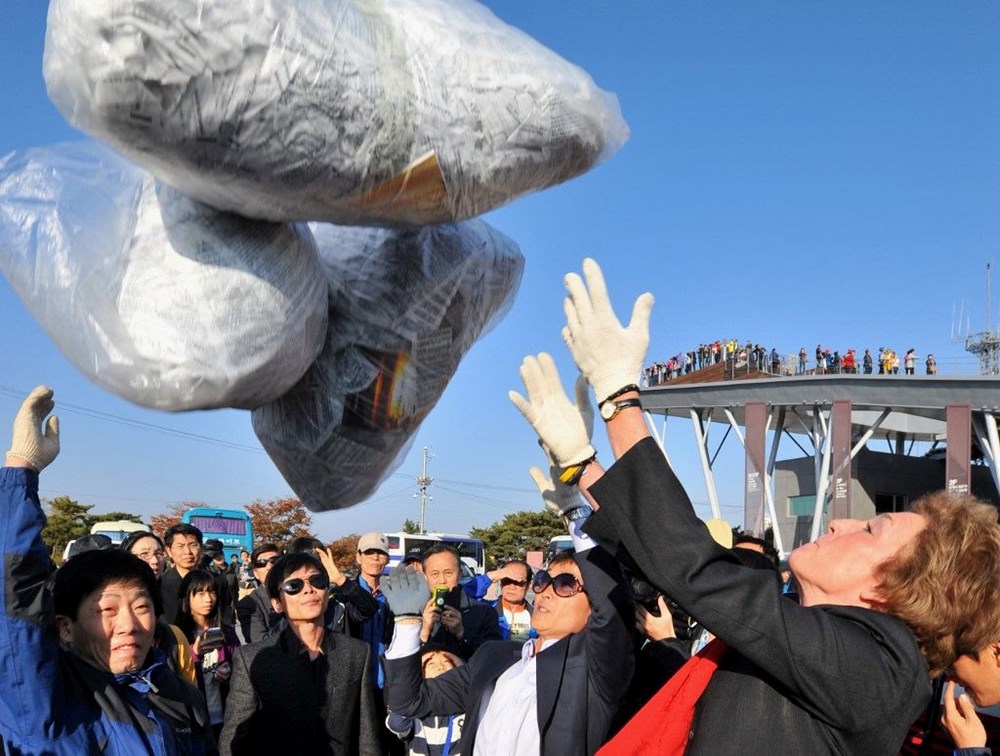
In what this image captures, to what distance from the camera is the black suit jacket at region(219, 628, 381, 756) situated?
341 centimetres

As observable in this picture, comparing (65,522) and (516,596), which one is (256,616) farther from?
(65,522)

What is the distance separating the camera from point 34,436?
2172mm

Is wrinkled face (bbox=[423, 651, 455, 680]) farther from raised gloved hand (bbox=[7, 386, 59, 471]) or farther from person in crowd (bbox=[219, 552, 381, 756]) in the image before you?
raised gloved hand (bbox=[7, 386, 59, 471])

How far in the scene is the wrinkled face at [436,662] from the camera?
3984 mm

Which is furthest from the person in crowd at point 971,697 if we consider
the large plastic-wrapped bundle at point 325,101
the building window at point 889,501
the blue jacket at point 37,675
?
the building window at point 889,501

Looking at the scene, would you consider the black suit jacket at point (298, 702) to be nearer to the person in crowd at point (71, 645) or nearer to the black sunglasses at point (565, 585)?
the person in crowd at point (71, 645)

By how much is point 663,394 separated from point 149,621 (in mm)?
23087

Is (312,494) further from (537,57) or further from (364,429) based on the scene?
(537,57)

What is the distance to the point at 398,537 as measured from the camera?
21188mm

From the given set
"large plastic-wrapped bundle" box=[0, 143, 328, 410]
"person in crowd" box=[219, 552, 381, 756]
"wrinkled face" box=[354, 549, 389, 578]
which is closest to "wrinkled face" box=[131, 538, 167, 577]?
"wrinkled face" box=[354, 549, 389, 578]

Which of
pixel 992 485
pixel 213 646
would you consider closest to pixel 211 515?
pixel 213 646

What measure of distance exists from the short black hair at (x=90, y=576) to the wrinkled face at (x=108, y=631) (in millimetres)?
17

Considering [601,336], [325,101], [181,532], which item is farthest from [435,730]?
[325,101]

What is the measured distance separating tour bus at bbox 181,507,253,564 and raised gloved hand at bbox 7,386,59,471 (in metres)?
16.2
